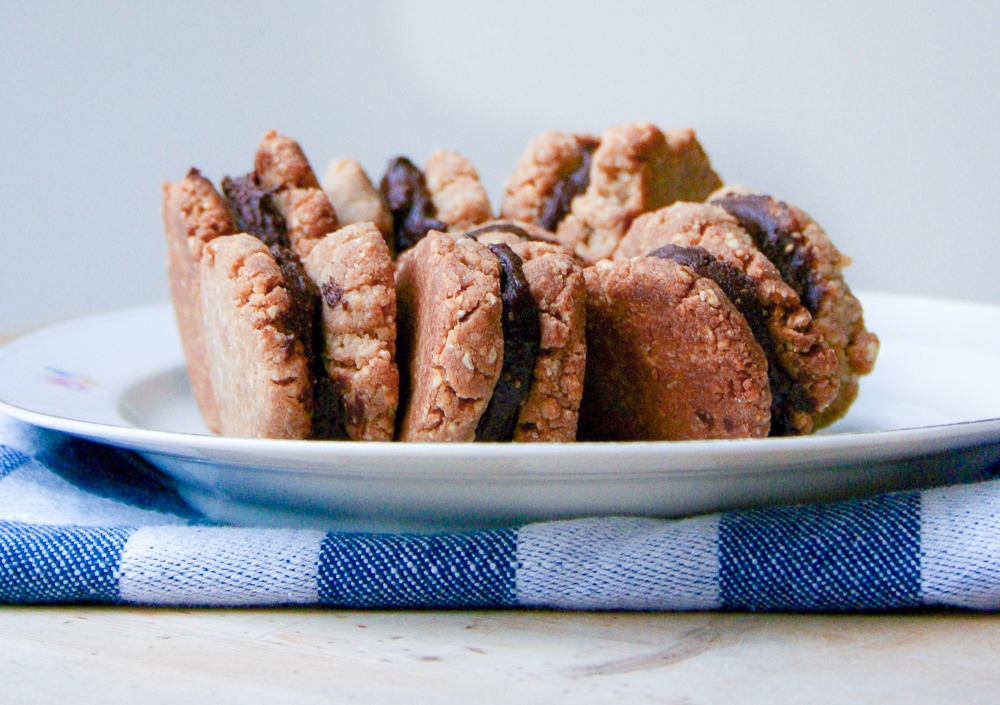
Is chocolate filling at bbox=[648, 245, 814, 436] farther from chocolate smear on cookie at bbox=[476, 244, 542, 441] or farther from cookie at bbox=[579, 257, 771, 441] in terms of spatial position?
chocolate smear on cookie at bbox=[476, 244, 542, 441]

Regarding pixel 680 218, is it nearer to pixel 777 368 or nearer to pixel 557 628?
pixel 777 368

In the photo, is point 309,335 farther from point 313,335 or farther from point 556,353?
point 556,353

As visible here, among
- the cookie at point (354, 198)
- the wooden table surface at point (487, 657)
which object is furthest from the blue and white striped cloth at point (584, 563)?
the cookie at point (354, 198)

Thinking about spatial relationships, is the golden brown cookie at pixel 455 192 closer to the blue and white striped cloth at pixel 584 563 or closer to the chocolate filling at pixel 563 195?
the chocolate filling at pixel 563 195

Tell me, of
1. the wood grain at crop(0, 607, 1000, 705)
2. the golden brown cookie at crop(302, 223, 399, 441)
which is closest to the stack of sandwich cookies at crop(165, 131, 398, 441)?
the golden brown cookie at crop(302, 223, 399, 441)

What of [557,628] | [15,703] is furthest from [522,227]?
[15,703]

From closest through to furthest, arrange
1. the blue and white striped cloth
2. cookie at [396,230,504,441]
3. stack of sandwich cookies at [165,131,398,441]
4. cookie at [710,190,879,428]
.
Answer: the blue and white striped cloth, cookie at [396,230,504,441], stack of sandwich cookies at [165,131,398,441], cookie at [710,190,879,428]

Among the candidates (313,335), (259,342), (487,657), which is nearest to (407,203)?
(313,335)

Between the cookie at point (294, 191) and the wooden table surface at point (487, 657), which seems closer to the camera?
the wooden table surface at point (487, 657)
